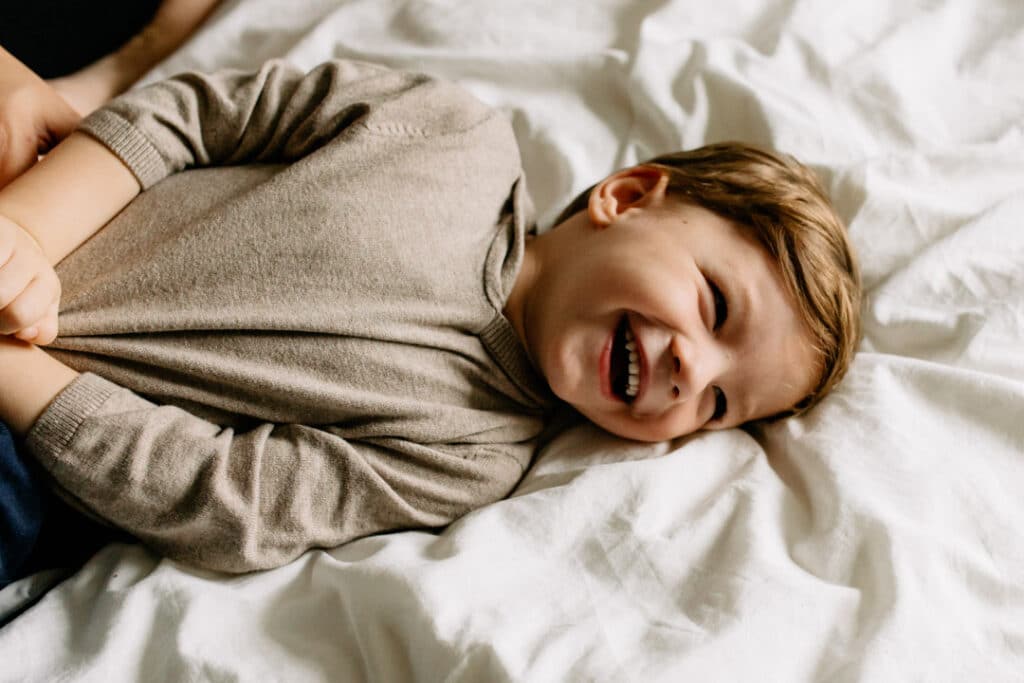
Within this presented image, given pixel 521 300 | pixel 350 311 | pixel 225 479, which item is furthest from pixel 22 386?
pixel 521 300

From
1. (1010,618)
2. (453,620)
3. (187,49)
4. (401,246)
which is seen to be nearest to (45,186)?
(401,246)

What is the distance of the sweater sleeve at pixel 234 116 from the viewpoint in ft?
3.00

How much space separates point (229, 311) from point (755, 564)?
524mm

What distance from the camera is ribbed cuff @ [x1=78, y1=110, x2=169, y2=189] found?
899 mm

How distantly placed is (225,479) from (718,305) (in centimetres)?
50

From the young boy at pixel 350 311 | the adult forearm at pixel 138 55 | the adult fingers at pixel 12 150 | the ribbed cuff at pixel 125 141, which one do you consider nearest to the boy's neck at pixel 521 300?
the young boy at pixel 350 311

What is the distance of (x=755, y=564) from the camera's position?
29.5 inches

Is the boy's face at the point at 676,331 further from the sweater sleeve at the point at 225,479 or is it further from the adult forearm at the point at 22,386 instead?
the adult forearm at the point at 22,386

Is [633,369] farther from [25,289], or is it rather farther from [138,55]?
[138,55]

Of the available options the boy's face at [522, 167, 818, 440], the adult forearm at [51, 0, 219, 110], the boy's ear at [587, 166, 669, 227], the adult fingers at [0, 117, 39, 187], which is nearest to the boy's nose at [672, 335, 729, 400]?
the boy's face at [522, 167, 818, 440]

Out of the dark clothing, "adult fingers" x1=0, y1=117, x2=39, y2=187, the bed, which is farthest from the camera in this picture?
the dark clothing

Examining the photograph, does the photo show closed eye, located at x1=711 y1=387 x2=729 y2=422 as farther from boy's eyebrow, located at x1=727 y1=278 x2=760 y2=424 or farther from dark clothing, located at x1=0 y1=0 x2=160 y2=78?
dark clothing, located at x1=0 y1=0 x2=160 y2=78

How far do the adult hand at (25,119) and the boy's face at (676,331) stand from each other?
593mm

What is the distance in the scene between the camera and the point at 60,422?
76 centimetres
